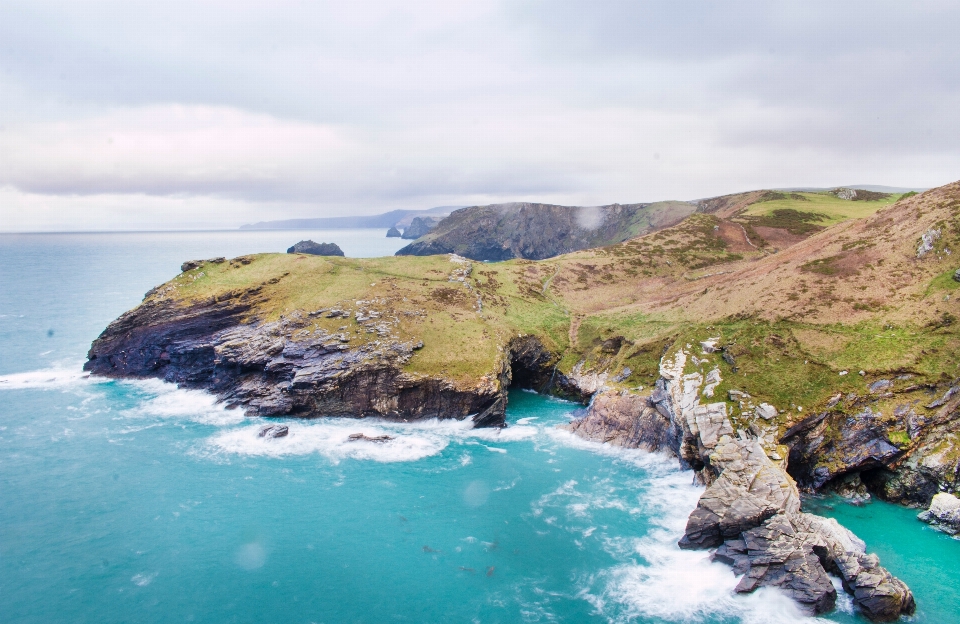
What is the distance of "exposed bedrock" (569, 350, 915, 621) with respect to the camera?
89.7 ft

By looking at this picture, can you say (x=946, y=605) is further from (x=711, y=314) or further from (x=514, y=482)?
(x=711, y=314)

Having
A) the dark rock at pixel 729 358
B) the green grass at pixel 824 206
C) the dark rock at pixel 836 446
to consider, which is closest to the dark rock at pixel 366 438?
the dark rock at pixel 729 358

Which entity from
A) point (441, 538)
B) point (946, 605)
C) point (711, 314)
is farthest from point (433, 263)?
point (946, 605)

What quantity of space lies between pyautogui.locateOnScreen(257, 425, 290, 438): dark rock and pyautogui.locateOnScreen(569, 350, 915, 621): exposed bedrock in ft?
125

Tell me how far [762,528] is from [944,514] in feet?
49.8

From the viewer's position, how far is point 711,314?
59.0 metres

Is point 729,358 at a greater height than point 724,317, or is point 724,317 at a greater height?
point 724,317

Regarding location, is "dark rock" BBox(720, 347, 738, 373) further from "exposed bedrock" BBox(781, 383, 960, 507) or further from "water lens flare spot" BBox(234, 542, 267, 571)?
"water lens flare spot" BBox(234, 542, 267, 571)

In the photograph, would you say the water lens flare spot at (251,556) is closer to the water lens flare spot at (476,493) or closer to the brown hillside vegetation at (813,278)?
the water lens flare spot at (476,493)

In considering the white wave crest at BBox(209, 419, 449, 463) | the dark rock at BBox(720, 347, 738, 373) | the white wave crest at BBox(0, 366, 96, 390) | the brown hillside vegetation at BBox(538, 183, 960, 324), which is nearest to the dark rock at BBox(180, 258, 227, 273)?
the white wave crest at BBox(0, 366, 96, 390)

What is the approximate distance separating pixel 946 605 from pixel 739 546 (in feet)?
34.1

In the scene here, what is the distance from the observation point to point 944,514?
34.6 meters

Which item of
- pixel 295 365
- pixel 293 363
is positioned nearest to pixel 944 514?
pixel 295 365

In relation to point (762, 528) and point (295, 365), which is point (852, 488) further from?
point (295, 365)
